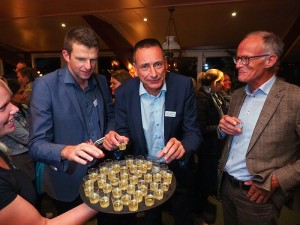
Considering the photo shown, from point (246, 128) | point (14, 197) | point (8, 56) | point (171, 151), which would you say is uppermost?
point (8, 56)

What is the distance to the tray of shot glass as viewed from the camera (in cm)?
137

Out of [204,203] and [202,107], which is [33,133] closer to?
[202,107]

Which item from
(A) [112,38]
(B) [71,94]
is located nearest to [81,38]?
(B) [71,94]

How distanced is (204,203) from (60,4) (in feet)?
17.4

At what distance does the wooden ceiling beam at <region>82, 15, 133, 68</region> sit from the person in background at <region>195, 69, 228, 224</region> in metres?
5.40

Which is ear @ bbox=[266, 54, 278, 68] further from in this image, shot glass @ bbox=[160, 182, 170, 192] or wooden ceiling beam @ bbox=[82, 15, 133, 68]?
wooden ceiling beam @ bbox=[82, 15, 133, 68]

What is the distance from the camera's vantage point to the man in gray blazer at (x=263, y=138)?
167 centimetres

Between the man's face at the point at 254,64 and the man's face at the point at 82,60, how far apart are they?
1183 mm

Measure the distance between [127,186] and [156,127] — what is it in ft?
2.19

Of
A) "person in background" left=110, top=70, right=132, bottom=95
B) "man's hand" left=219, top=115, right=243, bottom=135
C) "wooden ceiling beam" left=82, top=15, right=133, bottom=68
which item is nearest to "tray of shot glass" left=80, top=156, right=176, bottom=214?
"man's hand" left=219, top=115, right=243, bottom=135

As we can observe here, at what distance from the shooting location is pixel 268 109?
1721 mm

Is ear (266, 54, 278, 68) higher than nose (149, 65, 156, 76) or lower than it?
higher

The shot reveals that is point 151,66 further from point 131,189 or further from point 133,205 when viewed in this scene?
point 133,205

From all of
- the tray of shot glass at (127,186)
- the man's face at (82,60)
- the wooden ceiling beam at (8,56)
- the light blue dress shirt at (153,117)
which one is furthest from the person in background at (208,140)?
the wooden ceiling beam at (8,56)
